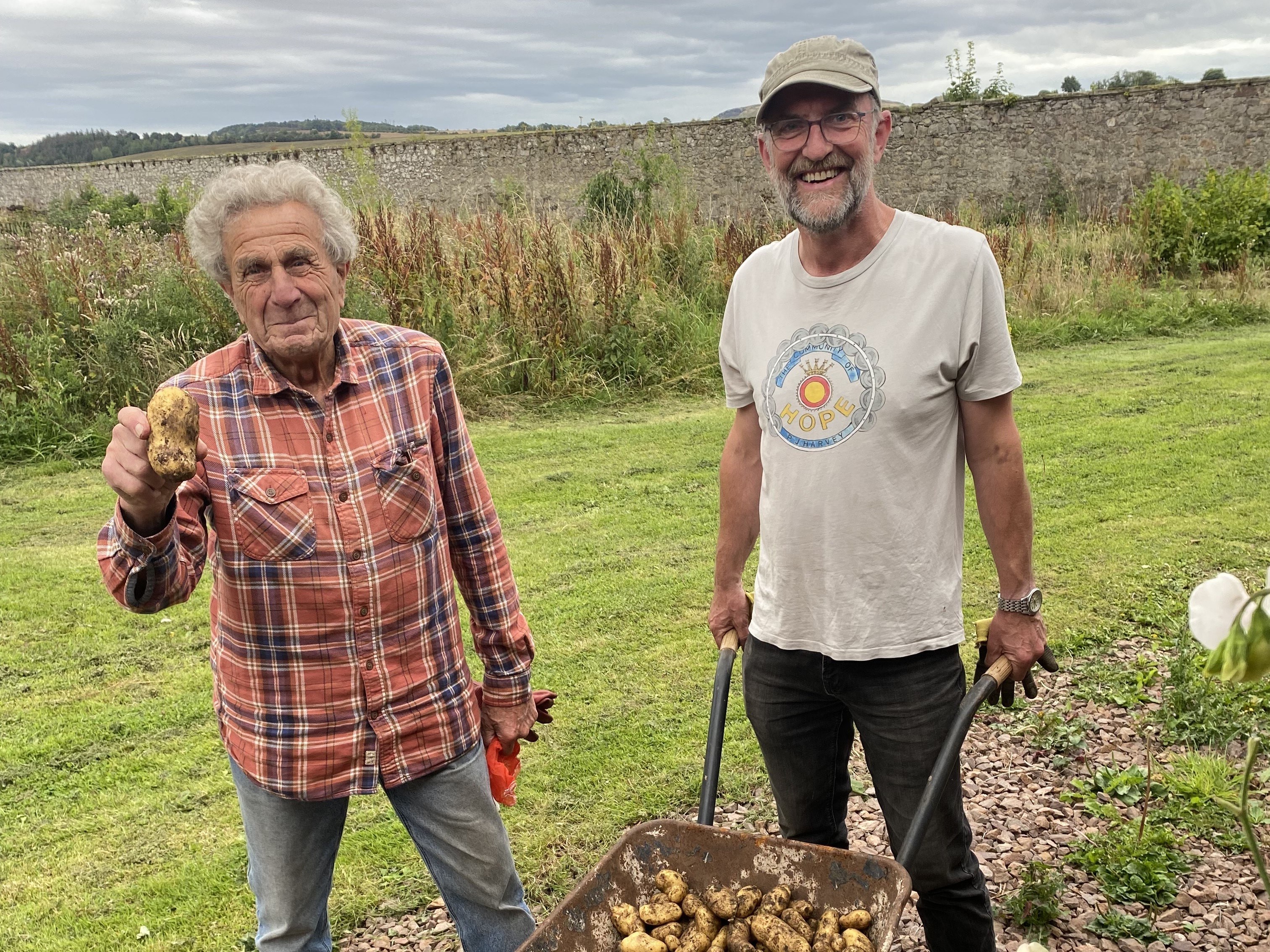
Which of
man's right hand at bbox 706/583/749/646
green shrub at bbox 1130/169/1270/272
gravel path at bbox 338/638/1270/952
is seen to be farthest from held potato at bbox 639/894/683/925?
green shrub at bbox 1130/169/1270/272

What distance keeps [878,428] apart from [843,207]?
483 millimetres

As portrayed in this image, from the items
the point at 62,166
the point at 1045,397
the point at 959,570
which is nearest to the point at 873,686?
the point at 959,570

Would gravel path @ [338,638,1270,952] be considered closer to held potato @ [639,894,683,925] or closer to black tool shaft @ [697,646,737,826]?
black tool shaft @ [697,646,737,826]

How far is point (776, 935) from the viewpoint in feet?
5.81

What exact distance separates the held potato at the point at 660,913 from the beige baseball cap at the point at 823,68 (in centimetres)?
165

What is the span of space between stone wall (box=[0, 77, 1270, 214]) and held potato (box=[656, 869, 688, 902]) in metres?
18.2

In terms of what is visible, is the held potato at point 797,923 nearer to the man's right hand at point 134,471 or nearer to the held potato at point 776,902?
the held potato at point 776,902

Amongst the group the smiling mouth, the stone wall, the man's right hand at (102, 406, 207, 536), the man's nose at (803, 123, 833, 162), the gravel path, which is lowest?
the gravel path

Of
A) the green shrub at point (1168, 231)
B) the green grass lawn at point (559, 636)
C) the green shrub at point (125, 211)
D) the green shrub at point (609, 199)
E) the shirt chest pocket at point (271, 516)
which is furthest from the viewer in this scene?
the green shrub at point (125, 211)

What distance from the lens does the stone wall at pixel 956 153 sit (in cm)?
2125

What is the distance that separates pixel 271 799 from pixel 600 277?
27.8ft

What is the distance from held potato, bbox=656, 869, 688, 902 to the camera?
1925 mm

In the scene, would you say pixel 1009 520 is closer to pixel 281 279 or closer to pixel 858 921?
pixel 858 921

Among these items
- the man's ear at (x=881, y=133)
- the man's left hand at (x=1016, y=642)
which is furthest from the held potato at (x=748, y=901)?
the man's ear at (x=881, y=133)
